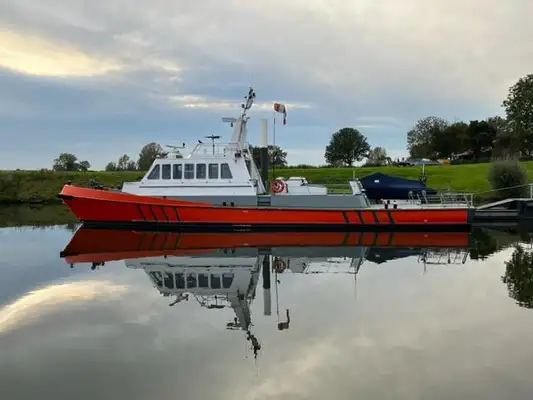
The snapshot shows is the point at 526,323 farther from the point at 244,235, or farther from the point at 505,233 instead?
the point at 505,233

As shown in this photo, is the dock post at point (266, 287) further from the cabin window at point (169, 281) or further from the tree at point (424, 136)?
the tree at point (424, 136)

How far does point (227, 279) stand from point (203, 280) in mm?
449

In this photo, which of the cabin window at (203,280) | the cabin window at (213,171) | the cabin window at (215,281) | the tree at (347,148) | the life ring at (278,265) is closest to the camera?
the cabin window at (215,281)

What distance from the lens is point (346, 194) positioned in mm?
17391

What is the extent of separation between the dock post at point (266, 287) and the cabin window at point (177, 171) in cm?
620

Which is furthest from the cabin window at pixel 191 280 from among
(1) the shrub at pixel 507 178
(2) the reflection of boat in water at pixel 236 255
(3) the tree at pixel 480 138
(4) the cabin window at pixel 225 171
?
(3) the tree at pixel 480 138

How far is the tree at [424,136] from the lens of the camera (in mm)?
64500

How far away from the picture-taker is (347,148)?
67.9 metres

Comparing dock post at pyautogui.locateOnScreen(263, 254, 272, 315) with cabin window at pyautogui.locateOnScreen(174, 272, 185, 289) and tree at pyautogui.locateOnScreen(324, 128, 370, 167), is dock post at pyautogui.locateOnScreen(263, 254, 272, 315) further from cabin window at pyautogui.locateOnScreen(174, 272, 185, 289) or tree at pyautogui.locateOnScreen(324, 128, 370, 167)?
tree at pyautogui.locateOnScreen(324, 128, 370, 167)

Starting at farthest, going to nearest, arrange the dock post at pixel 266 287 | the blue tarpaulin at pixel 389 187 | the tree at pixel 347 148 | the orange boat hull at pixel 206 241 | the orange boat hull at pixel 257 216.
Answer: the tree at pixel 347 148 → the blue tarpaulin at pixel 389 187 → the orange boat hull at pixel 257 216 → the orange boat hull at pixel 206 241 → the dock post at pixel 266 287

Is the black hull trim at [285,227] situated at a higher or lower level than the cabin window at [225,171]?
lower

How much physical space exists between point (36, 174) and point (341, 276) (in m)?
36.8

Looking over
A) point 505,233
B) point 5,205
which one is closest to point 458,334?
point 505,233

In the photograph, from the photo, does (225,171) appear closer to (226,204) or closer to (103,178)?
(226,204)
